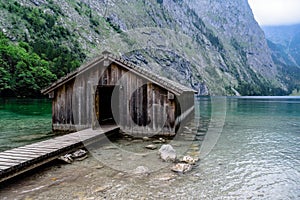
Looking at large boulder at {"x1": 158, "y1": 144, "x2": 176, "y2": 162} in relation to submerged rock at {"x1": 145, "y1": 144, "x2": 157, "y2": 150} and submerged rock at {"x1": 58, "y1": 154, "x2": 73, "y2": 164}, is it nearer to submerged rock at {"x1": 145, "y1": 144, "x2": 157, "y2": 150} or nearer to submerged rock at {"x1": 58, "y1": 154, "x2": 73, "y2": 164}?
submerged rock at {"x1": 145, "y1": 144, "x2": 157, "y2": 150}

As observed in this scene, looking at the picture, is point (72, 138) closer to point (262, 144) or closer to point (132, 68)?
point (132, 68)

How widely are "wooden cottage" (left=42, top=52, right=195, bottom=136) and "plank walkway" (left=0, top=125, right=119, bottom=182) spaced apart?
107 inches

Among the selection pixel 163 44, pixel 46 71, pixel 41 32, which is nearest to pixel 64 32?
pixel 41 32

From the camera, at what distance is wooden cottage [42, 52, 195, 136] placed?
1437 centimetres

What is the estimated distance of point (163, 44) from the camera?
14938cm

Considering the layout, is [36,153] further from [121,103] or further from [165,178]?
[121,103]

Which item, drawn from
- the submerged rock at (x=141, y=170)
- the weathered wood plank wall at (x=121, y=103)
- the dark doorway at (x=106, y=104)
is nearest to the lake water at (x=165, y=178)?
the submerged rock at (x=141, y=170)

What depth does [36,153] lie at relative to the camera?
9000 millimetres

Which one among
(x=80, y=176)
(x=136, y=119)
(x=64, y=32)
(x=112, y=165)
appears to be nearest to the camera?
(x=80, y=176)

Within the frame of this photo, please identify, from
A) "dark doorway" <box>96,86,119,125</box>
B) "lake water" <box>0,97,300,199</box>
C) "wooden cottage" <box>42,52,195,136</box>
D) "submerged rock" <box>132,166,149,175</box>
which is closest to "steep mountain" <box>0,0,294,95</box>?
"dark doorway" <box>96,86,119,125</box>

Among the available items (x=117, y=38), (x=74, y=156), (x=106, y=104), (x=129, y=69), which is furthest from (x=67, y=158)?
(x=117, y=38)

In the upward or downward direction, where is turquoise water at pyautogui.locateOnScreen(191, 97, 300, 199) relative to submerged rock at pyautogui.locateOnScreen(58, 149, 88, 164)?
downward

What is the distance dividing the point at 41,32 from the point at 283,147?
99948mm

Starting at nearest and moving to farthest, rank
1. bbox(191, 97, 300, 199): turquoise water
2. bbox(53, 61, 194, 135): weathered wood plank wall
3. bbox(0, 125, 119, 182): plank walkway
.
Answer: bbox(191, 97, 300, 199): turquoise water
bbox(0, 125, 119, 182): plank walkway
bbox(53, 61, 194, 135): weathered wood plank wall
